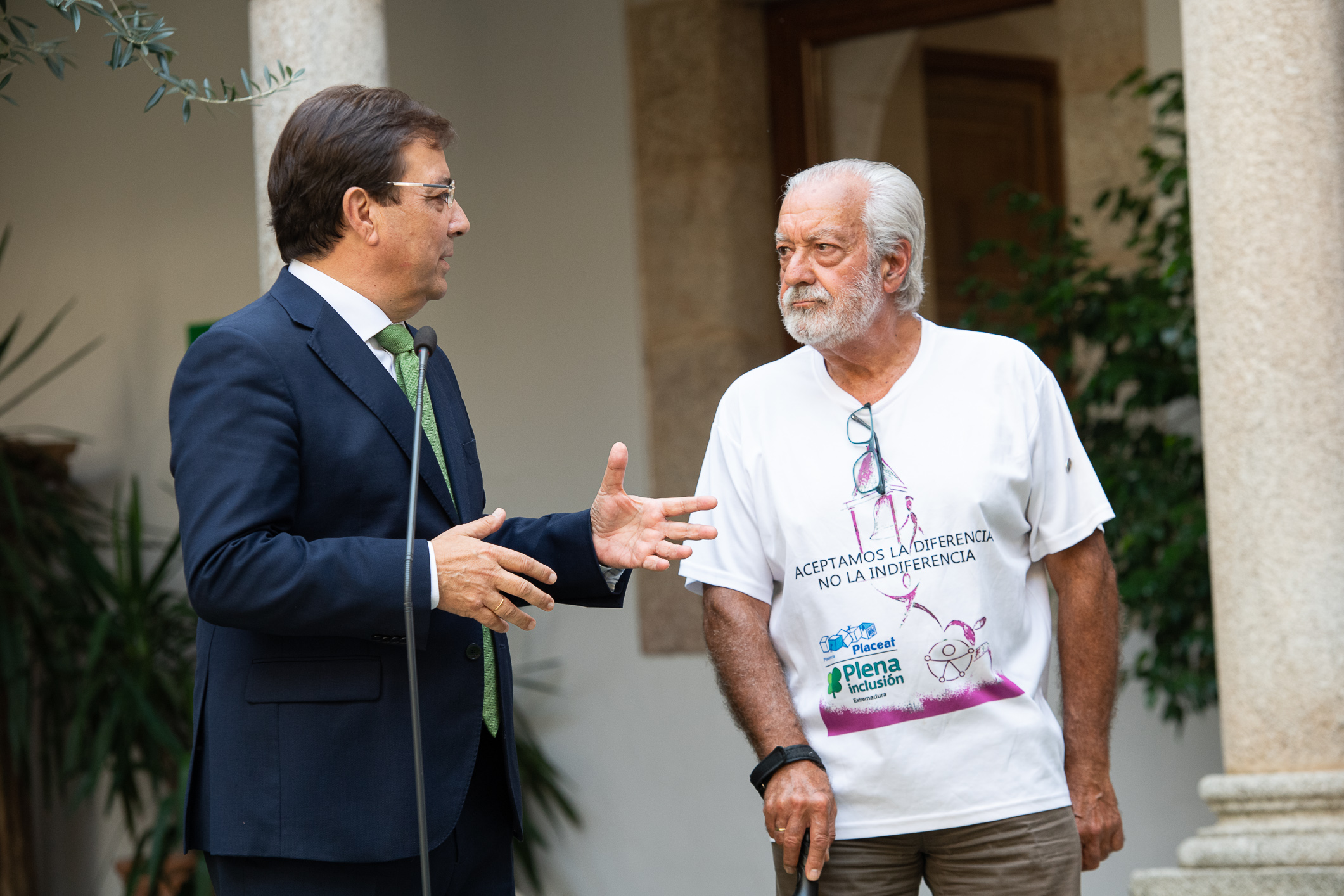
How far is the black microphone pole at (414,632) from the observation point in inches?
74.8

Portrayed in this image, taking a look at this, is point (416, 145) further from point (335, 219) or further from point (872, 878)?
point (872, 878)

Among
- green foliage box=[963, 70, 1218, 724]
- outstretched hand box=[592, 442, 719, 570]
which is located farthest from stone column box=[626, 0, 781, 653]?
outstretched hand box=[592, 442, 719, 570]

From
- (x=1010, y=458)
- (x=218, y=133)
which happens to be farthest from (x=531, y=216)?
(x=1010, y=458)

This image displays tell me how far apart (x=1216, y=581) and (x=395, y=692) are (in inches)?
98.3

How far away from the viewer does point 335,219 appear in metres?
2.27

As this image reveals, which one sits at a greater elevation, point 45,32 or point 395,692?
point 45,32

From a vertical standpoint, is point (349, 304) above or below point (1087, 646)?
above

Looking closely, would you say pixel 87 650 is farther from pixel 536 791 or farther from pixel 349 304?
pixel 349 304

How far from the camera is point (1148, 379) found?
484 centimetres

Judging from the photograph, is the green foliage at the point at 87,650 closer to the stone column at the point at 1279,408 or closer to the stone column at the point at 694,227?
the stone column at the point at 694,227

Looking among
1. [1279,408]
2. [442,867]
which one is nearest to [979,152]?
[1279,408]

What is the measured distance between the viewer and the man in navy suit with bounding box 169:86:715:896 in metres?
2.00

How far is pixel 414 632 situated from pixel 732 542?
76cm

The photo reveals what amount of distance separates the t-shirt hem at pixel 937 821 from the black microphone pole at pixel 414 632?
0.71 meters
